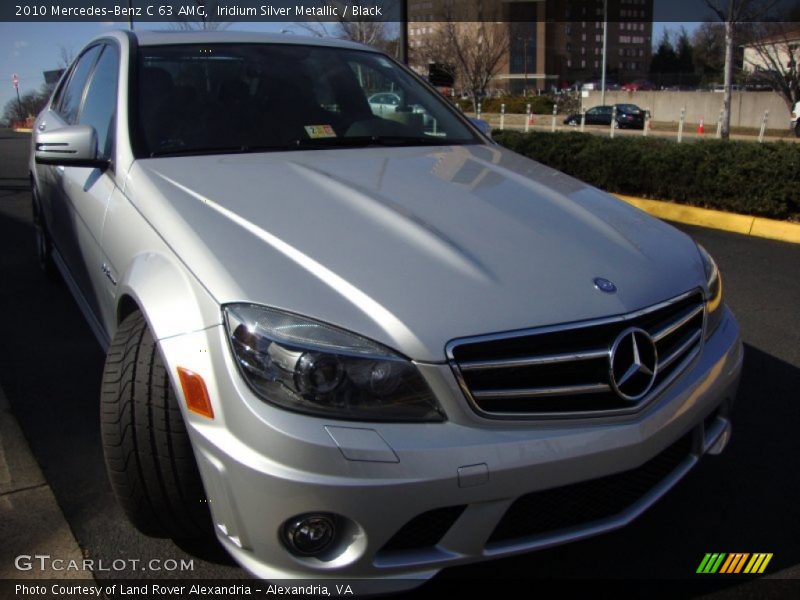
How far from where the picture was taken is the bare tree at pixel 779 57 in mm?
36625

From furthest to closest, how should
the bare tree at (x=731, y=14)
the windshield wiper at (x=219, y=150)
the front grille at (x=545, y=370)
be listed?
the bare tree at (x=731, y=14)
the windshield wiper at (x=219, y=150)
the front grille at (x=545, y=370)

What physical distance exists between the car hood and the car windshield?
8.4 inches

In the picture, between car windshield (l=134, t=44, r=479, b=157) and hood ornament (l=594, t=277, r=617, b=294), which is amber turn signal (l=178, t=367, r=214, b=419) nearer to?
hood ornament (l=594, t=277, r=617, b=294)

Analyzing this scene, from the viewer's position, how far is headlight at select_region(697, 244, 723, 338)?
2453 mm

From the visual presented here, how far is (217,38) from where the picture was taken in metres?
3.64

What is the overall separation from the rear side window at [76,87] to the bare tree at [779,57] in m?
37.6

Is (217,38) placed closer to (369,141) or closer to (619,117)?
(369,141)

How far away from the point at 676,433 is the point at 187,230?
1544mm

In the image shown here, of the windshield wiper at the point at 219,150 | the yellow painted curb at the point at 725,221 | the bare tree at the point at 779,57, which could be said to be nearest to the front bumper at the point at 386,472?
the windshield wiper at the point at 219,150

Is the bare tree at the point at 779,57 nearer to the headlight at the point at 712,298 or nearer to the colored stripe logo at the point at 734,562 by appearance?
the headlight at the point at 712,298

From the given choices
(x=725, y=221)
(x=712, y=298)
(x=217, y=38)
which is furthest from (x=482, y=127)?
(x=725, y=221)

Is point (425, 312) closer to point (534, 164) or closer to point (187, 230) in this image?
point (187, 230)

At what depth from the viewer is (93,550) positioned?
2.42 metres

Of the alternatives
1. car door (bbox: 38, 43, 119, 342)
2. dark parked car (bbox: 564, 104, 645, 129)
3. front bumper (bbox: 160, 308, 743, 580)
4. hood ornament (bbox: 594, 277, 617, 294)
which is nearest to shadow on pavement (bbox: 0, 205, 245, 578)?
car door (bbox: 38, 43, 119, 342)
